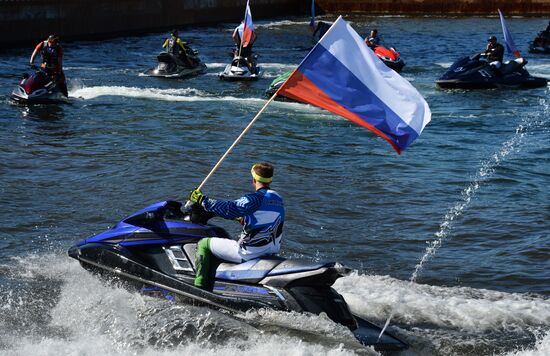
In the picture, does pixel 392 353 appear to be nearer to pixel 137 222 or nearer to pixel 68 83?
pixel 137 222

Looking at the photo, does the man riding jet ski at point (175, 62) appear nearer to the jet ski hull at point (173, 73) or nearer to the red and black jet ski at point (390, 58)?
the jet ski hull at point (173, 73)

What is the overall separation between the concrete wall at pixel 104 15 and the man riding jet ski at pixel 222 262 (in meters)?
29.1

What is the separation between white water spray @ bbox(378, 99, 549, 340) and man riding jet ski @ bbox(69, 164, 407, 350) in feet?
2.54

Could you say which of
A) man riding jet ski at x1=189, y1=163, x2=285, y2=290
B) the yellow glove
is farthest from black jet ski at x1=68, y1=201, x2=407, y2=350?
the yellow glove

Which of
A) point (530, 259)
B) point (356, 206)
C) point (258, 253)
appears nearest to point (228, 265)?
point (258, 253)

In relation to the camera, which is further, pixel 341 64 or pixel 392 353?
pixel 341 64

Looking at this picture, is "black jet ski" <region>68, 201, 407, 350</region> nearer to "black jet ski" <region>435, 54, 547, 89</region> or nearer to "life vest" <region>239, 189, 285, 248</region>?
"life vest" <region>239, 189, 285, 248</region>

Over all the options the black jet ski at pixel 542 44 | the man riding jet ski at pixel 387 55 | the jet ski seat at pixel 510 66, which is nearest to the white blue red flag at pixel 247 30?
the man riding jet ski at pixel 387 55

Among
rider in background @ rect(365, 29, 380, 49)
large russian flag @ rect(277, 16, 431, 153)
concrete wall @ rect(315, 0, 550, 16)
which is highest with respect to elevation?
large russian flag @ rect(277, 16, 431, 153)

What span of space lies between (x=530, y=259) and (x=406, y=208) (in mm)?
2821

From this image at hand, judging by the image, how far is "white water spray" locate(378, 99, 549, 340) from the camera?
473 inches

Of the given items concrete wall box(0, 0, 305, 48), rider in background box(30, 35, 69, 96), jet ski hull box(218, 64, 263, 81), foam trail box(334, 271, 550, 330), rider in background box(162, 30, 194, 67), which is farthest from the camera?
concrete wall box(0, 0, 305, 48)

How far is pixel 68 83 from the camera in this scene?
26641 mm

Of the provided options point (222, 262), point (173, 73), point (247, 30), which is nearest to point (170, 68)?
point (173, 73)
